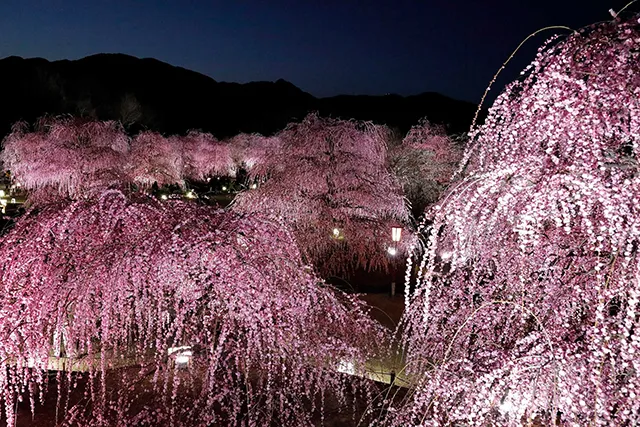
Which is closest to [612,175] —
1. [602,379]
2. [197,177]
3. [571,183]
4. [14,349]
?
[571,183]

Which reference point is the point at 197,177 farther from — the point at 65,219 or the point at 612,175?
the point at 612,175

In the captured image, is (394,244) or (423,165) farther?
(423,165)

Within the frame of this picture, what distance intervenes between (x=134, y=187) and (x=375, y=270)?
12.7m

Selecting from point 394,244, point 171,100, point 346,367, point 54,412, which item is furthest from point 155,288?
point 171,100

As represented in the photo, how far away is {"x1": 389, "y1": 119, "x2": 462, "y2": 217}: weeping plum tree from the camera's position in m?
23.1

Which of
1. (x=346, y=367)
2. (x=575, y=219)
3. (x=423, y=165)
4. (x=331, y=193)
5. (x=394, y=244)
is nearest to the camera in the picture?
(x=575, y=219)

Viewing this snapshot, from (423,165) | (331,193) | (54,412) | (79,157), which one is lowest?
(54,412)

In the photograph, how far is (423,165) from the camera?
2392 cm

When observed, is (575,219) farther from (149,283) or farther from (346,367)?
(346,367)

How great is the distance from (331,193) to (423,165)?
1085cm

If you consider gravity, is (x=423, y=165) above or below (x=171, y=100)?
below

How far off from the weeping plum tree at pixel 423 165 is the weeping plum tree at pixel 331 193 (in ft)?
24.9

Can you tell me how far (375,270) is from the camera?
1642cm

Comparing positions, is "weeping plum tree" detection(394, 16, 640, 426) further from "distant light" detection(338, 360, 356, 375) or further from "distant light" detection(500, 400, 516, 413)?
"distant light" detection(338, 360, 356, 375)
